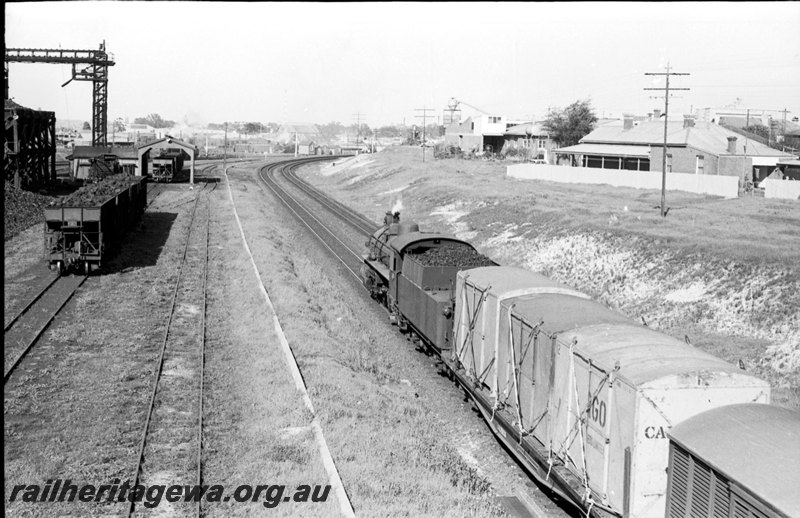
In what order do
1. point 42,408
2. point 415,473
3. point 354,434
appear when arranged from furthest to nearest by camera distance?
point 42,408
point 354,434
point 415,473

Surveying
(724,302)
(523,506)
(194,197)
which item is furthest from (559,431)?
(194,197)

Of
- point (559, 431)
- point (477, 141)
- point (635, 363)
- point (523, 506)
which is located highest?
point (477, 141)

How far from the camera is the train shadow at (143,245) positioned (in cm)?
3189

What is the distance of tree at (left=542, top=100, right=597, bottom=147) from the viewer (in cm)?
8831

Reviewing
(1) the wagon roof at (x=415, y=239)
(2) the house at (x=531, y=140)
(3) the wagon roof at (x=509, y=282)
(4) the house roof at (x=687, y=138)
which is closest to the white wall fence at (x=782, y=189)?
(4) the house roof at (x=687, y=138)

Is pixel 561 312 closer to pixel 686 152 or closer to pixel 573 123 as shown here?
pixel 686 152

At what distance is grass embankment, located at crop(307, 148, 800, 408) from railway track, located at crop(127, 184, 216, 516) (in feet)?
43.6

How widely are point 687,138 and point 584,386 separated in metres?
52.9

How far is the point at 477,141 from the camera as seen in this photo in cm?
11350

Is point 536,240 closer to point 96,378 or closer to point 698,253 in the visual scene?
point 698,253

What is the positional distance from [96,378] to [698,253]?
68.4 feet

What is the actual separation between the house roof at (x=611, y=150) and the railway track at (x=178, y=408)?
1734 inches

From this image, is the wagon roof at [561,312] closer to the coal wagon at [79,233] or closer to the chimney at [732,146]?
the coal wagon at [79,233]

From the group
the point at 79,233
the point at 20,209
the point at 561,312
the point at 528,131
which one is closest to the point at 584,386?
the point at 561,312
